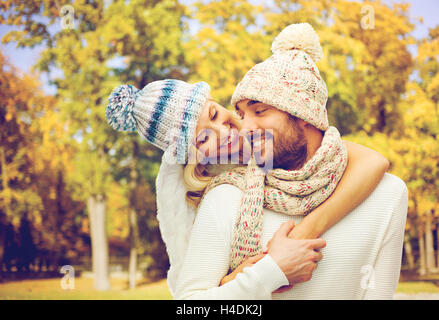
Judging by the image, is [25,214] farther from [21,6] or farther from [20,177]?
[21,6]

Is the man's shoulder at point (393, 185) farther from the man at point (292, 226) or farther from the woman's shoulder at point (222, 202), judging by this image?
the woman's shoulder at point (222, 202)

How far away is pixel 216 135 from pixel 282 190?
382mm

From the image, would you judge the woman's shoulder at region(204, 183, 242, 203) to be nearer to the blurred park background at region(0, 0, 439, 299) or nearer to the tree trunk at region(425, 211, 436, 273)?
the blurred park background at region(0, 0, 439, 299)

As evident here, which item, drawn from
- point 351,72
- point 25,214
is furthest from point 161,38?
point 25,214

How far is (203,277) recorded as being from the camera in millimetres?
1532

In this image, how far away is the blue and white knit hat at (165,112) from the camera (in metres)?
1.81

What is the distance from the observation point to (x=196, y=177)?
6.15ft

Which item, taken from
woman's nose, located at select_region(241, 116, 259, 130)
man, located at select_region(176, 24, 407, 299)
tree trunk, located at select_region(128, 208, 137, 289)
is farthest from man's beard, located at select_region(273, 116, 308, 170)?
tree trunk, located at select_region(128, 208, 137, 289)

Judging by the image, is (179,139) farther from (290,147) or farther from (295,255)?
(295,255)

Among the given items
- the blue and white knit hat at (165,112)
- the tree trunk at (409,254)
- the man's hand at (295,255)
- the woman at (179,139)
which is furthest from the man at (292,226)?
the tree trunk at (409,254)

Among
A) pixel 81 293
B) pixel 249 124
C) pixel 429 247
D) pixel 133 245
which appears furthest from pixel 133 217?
pixel 249 124

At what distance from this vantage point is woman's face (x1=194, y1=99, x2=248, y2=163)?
181cm
